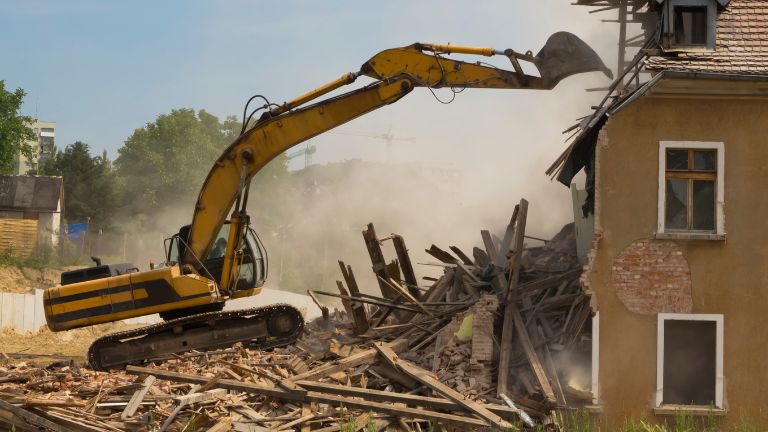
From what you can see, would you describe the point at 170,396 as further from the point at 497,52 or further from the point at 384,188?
the point at 384,188

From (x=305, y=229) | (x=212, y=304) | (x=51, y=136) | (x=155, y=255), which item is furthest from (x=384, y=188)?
(x=51, y=136)

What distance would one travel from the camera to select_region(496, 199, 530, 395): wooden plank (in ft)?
58.3

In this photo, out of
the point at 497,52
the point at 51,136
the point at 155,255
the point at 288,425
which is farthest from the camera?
the point at 51,136

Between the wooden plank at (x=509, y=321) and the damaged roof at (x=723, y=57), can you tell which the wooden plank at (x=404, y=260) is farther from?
the damaged roof at (x=723, y=57)

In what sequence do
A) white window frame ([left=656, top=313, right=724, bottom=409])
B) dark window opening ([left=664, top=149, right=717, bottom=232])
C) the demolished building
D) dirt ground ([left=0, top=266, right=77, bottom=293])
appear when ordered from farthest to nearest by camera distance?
dirt ground ([left=0, top=266, right=77, bottom=293]) → dark window opening ([left=664, top=149, right=717, bottom=232]) → the demolished building → white window frame ([left=656, top=313, right=724, bottom=409])

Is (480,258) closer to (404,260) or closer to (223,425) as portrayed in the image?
(404,260)

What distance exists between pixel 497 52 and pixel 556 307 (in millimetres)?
4515

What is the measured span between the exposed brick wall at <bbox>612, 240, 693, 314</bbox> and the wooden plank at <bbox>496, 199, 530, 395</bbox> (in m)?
2.12

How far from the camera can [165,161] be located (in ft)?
294

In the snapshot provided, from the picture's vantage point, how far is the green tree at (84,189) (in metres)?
68.8

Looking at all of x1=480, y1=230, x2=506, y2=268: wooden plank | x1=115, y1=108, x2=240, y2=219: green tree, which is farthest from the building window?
x1=115, y1=108, x2=240, y2=219: green tree

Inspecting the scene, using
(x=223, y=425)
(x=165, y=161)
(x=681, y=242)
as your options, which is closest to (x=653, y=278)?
(x=681, y=242)

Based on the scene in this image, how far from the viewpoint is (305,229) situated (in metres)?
67.0

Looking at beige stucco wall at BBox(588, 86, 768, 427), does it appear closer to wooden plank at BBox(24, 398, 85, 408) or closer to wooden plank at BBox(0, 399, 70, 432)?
wooden plank at BBox(24, 398, 85, 408)
